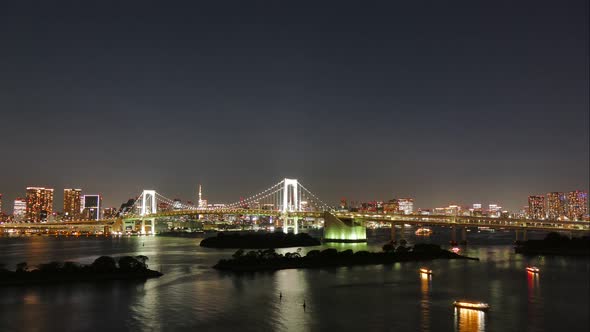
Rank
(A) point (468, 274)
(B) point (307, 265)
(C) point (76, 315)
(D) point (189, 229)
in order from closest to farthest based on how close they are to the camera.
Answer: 1. (C) point (76, 315)
2. (A) point (468, 274)
3. (B) point (307, 265)
4. (D) point (189, 229)

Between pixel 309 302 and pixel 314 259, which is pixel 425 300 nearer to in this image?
pixel 309 302

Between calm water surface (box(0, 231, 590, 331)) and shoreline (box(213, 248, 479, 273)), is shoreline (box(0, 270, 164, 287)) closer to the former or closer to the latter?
calm water surface (box(0, 231, 590, 331))

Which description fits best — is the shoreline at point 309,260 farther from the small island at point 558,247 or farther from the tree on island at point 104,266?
the small island at point 558,247

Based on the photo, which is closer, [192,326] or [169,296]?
[192,326]

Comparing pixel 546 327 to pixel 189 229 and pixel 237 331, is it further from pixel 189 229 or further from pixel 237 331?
pixel 189 229

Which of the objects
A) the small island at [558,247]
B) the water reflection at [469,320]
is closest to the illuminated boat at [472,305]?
the water reflection at [469,320]

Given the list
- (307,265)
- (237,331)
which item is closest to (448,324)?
(237,331)
